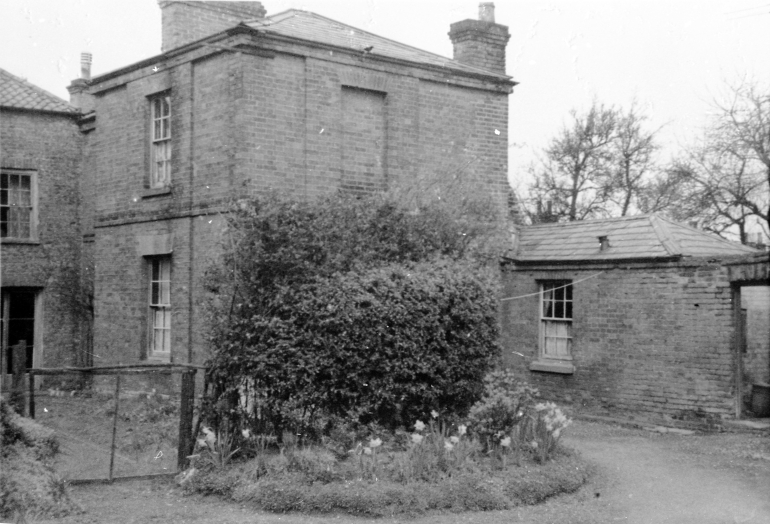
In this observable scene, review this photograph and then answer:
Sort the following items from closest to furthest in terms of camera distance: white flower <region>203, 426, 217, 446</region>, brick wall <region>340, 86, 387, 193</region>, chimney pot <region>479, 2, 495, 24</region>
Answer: white flower <region>203, 426, 217, 446</region>
brick wall <region>340, 86, 387, 193</region>
chimney pot <region>479, 2, 495, 24</region>

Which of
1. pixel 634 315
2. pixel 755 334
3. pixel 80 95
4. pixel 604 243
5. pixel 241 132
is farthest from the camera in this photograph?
pixel 80 95

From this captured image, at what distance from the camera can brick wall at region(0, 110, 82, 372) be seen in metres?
21.2

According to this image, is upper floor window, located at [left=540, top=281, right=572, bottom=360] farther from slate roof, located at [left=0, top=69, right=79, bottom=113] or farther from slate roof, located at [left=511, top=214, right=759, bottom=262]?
slate roof, located at [left=0, top=69, right=79, bottom=113]

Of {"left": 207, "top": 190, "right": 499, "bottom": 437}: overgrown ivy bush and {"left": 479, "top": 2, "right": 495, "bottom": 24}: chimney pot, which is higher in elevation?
{"left": 479, "top": 2, "right": 495, "bottom": 24}: chimney pot

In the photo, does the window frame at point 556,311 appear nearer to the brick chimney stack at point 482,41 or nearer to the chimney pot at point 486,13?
the brick chimney stack at point 482,41

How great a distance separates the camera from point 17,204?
2130 cm

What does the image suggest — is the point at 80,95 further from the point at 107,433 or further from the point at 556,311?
the point at 556,311

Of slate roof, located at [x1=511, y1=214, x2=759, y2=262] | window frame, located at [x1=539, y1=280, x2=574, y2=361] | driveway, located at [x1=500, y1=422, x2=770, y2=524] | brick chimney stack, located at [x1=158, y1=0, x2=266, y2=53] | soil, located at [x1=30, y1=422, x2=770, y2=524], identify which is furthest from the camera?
brick chimney stack, located at [x1=158, y1=0, x2=266, y2=53]

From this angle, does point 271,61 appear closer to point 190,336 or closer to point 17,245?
point 190,336

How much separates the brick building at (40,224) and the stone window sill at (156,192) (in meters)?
5.08

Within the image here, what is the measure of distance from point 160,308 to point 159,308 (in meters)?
0.04

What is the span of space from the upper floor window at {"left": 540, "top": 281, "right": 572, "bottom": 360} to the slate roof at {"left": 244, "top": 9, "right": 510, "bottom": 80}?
4.83 metres

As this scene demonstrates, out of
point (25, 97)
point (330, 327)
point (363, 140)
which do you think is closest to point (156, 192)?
point (363, 140)

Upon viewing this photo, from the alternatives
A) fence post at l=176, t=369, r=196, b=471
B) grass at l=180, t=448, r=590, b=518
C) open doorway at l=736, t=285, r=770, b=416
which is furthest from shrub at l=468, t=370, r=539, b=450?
open doorway at l=736, t=285, r=770, b=416
